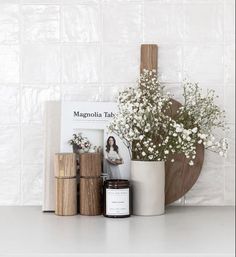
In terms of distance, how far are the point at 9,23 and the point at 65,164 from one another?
0.44 meters

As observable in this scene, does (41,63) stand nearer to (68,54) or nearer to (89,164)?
(68,54)

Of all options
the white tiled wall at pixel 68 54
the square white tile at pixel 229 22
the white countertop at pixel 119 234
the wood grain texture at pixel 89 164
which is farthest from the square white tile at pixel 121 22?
the white countertop at pixel 119 234

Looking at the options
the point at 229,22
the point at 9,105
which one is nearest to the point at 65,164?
the point at 9,105

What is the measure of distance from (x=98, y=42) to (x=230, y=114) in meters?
0.41

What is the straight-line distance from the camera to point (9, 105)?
1.42 m

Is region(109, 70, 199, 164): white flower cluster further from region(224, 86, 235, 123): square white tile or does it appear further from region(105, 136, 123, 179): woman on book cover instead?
region(224, 86, 235, 123): square white tile

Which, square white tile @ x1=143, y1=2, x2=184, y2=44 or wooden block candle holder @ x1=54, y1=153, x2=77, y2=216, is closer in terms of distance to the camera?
wooden block candle holder @ x1=54, y1=153, x2=77, y2=216

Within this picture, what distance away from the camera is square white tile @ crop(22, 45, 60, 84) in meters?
1.42

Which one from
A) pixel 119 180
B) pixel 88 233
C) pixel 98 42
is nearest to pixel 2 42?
pixel 98 42

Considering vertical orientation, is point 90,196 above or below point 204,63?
below

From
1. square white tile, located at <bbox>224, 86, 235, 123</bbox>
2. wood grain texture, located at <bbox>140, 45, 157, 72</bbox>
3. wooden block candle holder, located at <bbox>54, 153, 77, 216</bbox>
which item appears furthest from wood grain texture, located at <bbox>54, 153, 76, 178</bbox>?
square white tile, located at <bbox>224, 86, 235, 123</bbox>

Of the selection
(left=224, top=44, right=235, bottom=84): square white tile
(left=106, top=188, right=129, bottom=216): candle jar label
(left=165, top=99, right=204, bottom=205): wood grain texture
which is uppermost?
(left=224, top=44, right=235, bottom=84): square white tile

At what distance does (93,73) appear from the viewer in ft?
4.66

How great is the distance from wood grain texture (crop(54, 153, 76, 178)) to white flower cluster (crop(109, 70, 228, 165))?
125mm
